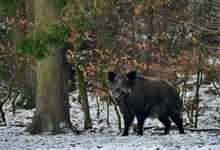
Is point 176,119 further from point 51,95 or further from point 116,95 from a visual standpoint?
point 51,95

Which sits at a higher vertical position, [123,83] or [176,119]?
[123,83]

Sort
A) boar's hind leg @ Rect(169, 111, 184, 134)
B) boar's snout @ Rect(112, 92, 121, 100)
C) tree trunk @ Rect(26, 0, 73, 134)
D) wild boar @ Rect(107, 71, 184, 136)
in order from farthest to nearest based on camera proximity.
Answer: boar's hind leg @ Rect(169, 111, 184, 134) → tree trunk @ Rect(26, 0, 73, 134) → wild boar @ Rect(107, 71, 184, 136) → boar's snout @ Rect(112, 92, 121, 100)

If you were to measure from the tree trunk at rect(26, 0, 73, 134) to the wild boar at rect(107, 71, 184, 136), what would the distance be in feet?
4.60

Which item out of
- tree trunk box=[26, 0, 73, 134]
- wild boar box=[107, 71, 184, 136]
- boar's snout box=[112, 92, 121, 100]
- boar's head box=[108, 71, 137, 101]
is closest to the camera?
boar's snout box=[112, 92, 121, 100]

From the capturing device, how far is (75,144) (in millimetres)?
10070

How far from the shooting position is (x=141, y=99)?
40.0 feet

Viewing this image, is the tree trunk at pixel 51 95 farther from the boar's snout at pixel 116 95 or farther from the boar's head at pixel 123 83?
the boar's snout at pixel 116 95

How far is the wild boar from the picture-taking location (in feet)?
39.7

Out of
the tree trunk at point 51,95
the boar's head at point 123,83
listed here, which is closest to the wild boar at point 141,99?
the boar's head at point 123,83

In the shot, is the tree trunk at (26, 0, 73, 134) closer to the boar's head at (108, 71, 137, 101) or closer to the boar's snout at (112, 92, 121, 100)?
the boar's head at (108, 71, 137, 101)

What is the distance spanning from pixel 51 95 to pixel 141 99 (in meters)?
2.50

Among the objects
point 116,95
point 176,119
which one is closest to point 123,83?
point 116,95

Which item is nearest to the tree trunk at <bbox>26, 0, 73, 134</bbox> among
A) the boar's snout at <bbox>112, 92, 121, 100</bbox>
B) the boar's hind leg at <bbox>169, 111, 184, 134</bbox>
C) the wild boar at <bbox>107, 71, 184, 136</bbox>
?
the wild boar at <bbox>107, 71, 184, 136</bbox>

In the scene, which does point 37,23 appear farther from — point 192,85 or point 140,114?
point 192,85
